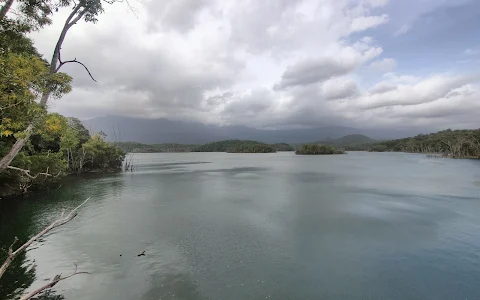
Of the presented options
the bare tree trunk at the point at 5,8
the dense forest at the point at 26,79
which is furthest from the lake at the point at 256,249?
the bare tree trunk at the point at 5,8

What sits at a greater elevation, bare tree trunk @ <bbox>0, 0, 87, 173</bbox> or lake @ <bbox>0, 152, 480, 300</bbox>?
bare tree trunk @ <bbox>0, 0, 87, 173</bbox>

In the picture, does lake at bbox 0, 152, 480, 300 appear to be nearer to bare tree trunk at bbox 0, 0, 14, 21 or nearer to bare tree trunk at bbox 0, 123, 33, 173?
bare tree trunk at bbox 0, 123, 33, 173

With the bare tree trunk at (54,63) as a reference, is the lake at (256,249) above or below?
below

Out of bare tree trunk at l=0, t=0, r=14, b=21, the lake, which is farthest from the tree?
the lake

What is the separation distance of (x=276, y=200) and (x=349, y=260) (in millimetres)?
19289

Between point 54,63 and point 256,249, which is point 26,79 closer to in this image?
point 54,63

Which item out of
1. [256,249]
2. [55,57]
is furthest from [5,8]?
[256,249]

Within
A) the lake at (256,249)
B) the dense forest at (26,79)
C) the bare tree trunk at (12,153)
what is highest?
the dense forest at (26,79)

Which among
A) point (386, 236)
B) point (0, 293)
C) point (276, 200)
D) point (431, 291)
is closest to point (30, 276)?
point (0, 293)

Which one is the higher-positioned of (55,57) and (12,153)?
(55,57)

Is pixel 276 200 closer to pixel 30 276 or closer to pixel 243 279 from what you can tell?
pixel 243 279

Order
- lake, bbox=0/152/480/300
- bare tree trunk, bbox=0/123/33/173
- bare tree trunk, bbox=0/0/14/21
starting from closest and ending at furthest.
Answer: bare tree trunk, bbox=0/123/33/173
bare tree trunk, bbox=0/0/14/21
lake, bbox=0/152/480/300

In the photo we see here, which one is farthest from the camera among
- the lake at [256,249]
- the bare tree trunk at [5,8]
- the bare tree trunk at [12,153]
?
the lake at [256,249]

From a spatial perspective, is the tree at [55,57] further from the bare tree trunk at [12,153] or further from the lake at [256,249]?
the lake at [256,249]
